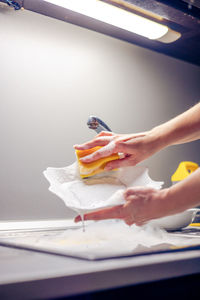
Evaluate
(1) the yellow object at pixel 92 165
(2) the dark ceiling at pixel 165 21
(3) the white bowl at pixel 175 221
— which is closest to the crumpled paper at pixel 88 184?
(1) the yellow object at pixel 92 165

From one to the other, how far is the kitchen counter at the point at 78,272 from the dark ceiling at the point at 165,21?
67 centimetres

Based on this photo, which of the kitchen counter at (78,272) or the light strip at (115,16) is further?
the light strip at (115,16)

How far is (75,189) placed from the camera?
32.7 inches

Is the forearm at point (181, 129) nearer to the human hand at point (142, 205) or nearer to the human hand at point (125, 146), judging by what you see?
the human hand at point (125, 146)

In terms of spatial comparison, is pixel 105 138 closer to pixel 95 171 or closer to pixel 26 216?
pixel 95 171

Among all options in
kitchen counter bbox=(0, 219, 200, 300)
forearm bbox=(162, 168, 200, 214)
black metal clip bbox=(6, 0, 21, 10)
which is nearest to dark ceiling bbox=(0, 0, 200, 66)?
black metal clip bbox=(6, 0, 21, 10)

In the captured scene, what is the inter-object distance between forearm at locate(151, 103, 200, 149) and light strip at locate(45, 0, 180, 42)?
0.37 meters

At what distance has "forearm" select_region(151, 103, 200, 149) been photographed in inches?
35.0

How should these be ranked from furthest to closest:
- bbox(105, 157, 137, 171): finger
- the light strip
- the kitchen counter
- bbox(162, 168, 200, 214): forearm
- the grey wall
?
the grey wall, the light strip, bbox(105, 157, 137, 171): finger, bbox(162, 168, 200, 214): forearm, the kitchen counter

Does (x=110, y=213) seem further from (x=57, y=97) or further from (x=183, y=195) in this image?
(x=57, y=97)

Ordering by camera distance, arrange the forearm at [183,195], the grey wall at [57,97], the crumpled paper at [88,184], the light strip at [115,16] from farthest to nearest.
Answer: the grey wall at [57,97] → the light strip at [115,16] → the crumpled paper at [88,184] → the forearm at [183,195]

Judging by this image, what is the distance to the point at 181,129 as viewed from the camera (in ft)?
2.97

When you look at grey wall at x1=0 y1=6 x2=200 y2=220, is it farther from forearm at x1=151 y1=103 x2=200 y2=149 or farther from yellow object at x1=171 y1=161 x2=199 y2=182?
forearm at x1=151 y1=103 x2=200 y2=149

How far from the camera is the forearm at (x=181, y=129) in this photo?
2.91 feet
